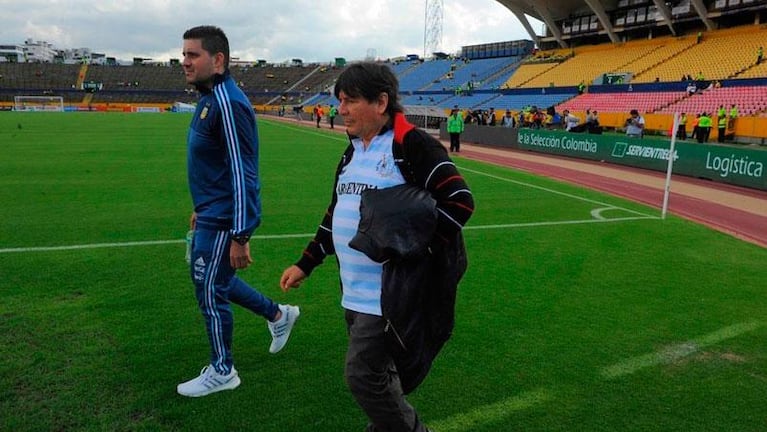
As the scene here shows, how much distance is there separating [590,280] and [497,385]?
275cm

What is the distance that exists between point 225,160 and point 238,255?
0.56 m

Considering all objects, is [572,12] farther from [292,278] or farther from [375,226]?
[375,226]

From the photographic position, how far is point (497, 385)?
361cm

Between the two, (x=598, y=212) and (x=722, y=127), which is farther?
(x=722, y=127)

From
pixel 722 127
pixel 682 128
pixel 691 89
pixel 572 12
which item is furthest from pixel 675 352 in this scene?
pixel 572 12

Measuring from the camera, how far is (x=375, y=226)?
215cm

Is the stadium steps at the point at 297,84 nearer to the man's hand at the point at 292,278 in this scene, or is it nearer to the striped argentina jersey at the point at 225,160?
the striped argentina jersey at the point at 225,160

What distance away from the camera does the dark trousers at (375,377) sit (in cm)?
→ 230

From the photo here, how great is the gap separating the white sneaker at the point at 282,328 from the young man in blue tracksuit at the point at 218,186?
0.49 metres

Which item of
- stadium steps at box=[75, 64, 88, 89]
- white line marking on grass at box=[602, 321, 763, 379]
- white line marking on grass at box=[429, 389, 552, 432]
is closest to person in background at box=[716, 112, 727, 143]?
white line marking on grass at box=[602, 321, 763, 379]

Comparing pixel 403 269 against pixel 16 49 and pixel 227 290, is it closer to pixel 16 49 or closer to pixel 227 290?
pixel 227 290

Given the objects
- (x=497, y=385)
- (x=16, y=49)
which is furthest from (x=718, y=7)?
(x=16, y=49)

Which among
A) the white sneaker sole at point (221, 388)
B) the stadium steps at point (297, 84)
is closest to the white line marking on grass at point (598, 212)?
the white sneaker sole at point (221, 388)

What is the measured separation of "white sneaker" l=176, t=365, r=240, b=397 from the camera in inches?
134
